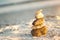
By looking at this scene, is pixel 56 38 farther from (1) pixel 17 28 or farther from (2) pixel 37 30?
(1) pixel 17 28

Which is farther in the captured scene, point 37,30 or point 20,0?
point 20,0

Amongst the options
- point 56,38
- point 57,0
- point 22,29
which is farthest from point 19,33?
point 57,0

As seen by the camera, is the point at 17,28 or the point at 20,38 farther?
the point at 17,28

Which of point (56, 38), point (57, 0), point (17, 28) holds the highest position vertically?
point (57, 0)

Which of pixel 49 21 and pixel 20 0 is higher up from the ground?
pixel 20 0

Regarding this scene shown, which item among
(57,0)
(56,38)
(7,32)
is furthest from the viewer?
(57,0)

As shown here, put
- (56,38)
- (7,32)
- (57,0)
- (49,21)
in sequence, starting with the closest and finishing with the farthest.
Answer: (56,38) < (7,32) < (49,21) < (57,0)

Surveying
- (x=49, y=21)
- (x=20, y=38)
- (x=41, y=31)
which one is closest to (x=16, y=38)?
(x=20, y=38)

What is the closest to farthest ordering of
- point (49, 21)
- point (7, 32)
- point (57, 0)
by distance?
point (7, 32) < point (49, 21) < point (57, 0)

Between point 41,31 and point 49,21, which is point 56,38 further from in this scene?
A: point 49,21
